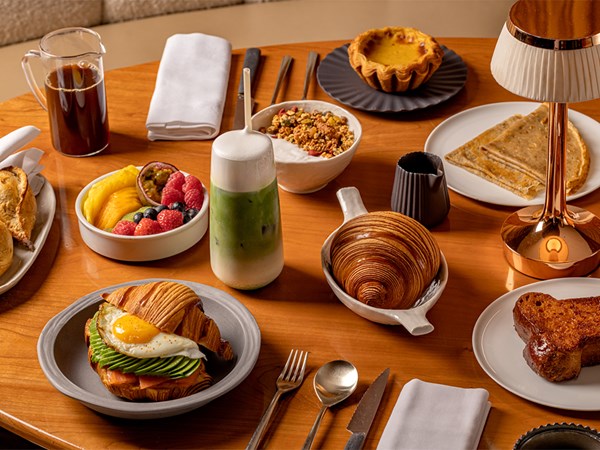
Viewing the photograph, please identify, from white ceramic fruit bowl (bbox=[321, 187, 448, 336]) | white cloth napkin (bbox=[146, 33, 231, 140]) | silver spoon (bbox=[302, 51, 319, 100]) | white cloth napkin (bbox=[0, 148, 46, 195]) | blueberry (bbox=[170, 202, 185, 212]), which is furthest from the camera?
silver spoon (bbox=[302, 51, 319, 100])

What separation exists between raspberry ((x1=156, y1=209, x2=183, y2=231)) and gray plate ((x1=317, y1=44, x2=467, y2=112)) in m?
0.52

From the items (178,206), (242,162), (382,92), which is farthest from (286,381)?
(382,92)

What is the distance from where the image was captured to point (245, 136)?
1245 mm

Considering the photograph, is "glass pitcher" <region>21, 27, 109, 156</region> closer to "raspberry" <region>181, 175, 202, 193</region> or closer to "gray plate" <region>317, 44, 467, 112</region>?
"raspberry" <region>181, 175, 202, 193</region>

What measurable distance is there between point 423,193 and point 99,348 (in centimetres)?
59

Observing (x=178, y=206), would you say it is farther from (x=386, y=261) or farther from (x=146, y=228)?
(x=386, y=261)

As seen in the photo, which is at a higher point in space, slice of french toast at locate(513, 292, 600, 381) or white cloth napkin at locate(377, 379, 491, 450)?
slice of french toast at locate(513, 292, 600, 381)

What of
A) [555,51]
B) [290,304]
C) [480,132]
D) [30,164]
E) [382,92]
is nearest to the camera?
[555,51]

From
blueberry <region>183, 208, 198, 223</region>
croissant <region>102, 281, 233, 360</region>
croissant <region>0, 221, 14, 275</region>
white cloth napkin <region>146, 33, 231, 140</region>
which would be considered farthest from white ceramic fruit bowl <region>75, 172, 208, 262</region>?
white cloth napkin <region>146, 33, 231, 140</region>

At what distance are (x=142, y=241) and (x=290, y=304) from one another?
0.26 m

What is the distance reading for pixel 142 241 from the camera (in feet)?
4.55

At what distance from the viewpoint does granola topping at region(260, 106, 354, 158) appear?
158 cm

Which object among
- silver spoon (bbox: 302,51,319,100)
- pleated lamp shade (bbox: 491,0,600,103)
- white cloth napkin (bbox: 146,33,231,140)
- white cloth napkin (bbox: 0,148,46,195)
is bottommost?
white cloth napkin (bbox: 0,148,46,195)

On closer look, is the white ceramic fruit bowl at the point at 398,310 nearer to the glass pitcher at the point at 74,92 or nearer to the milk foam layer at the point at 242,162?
the milk foam layer at the point at 242,162
